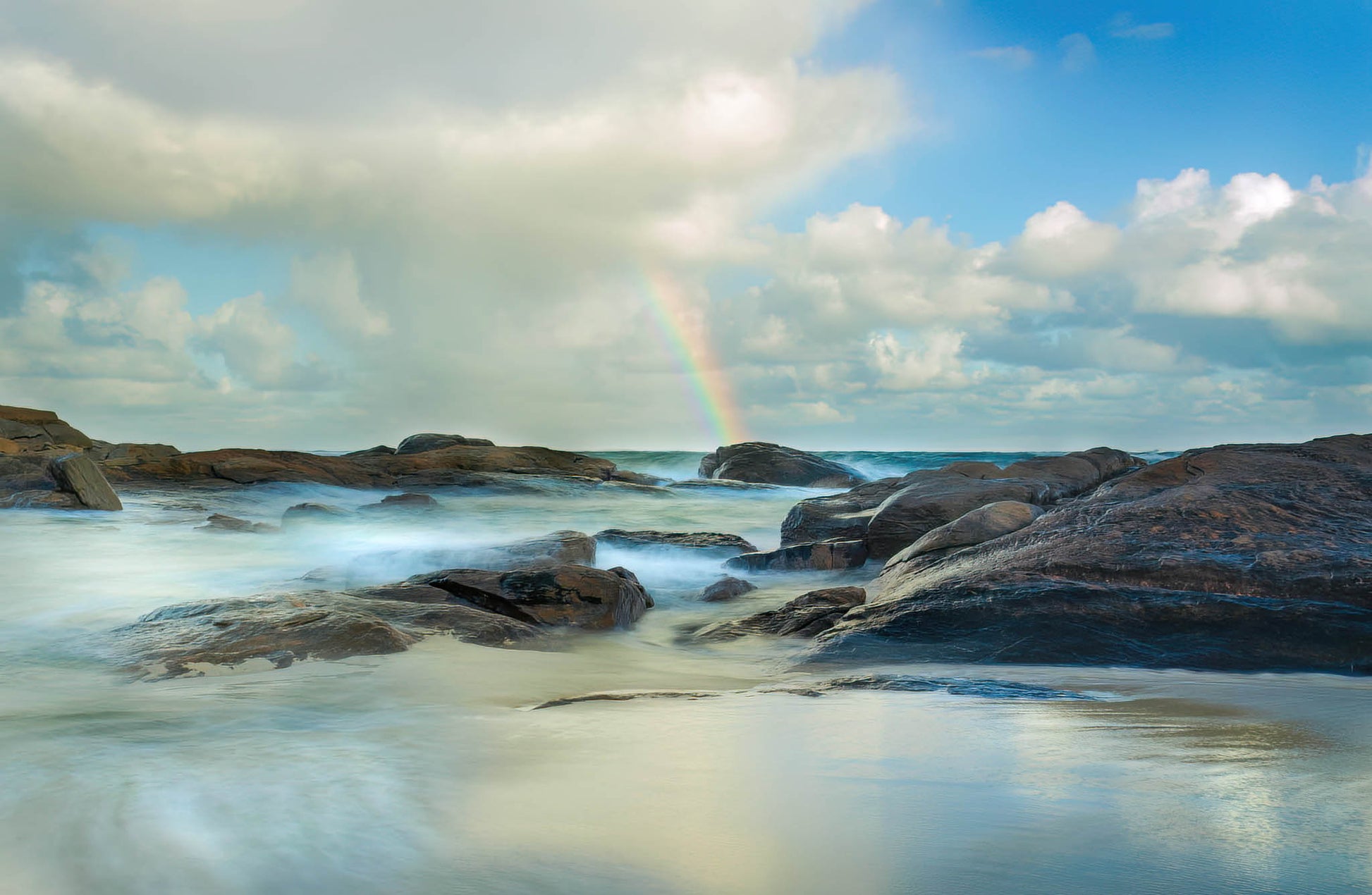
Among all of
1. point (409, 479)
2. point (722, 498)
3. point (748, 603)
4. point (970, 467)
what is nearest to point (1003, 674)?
point (748, 603)

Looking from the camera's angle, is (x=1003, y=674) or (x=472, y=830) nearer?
(x=472, y=830)

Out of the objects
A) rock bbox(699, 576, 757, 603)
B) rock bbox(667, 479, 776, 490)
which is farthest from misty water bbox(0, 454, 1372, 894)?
A: rock bbox(667, 479, 776, 490)

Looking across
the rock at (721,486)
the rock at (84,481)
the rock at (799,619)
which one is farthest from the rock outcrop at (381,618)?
the rock at (721,486)

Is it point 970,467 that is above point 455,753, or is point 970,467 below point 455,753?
above

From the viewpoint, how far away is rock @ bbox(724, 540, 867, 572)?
10.4 meters

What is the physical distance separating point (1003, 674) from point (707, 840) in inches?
119

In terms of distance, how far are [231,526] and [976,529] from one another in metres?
11.1

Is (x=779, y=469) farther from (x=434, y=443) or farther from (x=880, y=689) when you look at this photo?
(x=880, y=689)

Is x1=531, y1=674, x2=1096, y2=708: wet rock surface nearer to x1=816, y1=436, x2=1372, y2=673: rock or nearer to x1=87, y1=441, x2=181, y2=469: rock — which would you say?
x1=816, y1=436, x2=1372, y2=673: rock

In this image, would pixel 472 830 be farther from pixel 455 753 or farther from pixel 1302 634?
pixel 1302 634

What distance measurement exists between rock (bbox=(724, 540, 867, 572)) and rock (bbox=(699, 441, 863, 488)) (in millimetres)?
18845

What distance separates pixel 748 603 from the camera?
28.3 ft

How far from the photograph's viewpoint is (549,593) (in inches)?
274

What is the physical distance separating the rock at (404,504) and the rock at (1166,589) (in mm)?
13267
